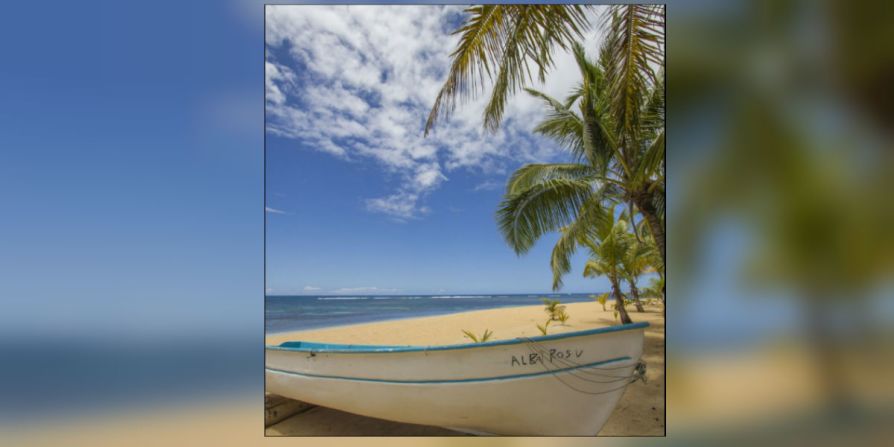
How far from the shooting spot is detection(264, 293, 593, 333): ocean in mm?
1720

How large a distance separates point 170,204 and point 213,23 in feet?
2.58

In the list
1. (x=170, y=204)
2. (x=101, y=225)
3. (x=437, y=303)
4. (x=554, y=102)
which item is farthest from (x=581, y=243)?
(x=101, y=225)

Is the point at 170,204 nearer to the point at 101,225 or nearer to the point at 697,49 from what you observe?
the point at 101,225

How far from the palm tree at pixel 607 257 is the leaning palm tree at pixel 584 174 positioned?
0.23 ft

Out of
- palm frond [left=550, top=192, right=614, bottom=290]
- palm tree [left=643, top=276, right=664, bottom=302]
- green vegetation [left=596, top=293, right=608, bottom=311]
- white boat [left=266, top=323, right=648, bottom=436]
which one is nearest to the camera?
white boat [left=266, top=323, right=648, bottom=436]

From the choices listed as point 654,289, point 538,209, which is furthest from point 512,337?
point 654,289

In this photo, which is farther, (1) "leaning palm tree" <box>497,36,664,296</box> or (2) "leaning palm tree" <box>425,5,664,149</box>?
(1) "leaning palm tree" <box>497,36,664,296</box>

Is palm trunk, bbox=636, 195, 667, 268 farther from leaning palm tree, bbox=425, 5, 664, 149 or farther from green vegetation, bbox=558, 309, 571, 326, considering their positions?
green vegetation, bbox=558, 309, 571, 326

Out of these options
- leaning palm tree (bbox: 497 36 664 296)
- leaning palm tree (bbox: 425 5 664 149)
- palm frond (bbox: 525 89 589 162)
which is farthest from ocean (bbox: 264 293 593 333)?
leaning palm tree (bbox: 425 5 664 149)

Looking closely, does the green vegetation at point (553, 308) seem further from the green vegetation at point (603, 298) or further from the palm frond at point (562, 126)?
the palm frond at point (562, 126)

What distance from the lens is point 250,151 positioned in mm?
1532

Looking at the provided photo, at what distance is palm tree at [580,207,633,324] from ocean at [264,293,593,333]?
0.57 feet

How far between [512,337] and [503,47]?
1298 mm

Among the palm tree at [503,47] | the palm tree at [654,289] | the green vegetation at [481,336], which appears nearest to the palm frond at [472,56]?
the palm tree at [503,47]
